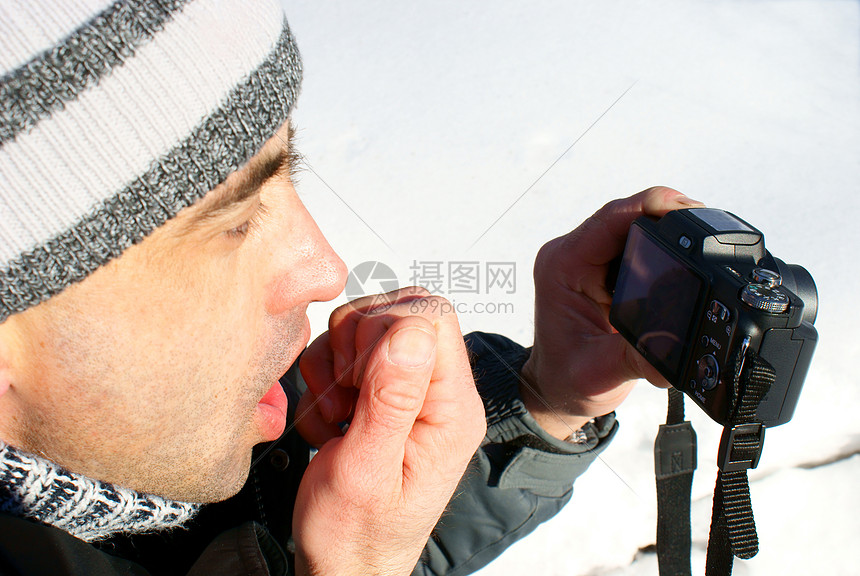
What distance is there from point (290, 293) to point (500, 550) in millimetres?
568

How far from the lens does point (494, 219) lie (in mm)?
1495

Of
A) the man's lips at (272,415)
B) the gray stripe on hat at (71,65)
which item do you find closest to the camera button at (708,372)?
the man's lips at (272,415)

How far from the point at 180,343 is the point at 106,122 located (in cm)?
24

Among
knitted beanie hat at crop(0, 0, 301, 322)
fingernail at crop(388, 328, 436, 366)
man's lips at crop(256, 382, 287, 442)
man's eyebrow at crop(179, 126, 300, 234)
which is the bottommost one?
man's lips at crop(256, 382, 287, 442)

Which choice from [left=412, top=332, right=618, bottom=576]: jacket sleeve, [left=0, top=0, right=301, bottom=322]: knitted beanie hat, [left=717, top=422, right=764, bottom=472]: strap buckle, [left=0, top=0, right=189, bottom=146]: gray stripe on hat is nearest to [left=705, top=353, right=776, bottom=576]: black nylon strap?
[left=717, top=422, right=764, bottom=472]: strap buckle

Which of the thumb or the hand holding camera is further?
the hand holding camera

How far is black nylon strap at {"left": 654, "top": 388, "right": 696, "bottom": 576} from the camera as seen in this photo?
38.8 inches

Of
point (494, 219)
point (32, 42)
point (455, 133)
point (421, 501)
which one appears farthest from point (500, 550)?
point (455, 133)

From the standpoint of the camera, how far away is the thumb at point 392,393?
73 centimetres

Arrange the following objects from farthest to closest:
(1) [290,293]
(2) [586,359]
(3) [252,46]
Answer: (2) [586,359]
(1) [290,293]
(3) [252,46]

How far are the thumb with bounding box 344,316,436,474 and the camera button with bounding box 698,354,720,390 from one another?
32 cm

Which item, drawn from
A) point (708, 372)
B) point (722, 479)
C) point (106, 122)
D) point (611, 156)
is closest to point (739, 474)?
point (722, 479)

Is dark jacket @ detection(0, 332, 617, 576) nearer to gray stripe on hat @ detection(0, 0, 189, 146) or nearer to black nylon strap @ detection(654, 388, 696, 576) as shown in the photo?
black nylon strap @ detection(654, 388, 696, 576)

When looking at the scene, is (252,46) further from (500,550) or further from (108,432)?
(500,550)
